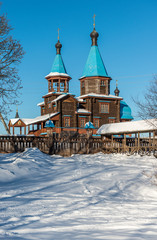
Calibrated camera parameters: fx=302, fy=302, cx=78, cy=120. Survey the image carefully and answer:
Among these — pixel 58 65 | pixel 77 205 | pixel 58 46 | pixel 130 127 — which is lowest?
pixel 77 205

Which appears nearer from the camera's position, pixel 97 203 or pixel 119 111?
pixel 97 203

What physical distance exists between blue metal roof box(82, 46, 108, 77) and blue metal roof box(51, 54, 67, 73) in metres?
2.72

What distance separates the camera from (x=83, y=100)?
1399 inches

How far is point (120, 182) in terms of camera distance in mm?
8656

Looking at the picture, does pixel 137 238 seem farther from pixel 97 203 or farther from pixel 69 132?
pixel 69 132

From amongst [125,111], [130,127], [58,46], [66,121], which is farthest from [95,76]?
[130,127]

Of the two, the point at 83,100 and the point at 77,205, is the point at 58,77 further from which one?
the point at 77,205

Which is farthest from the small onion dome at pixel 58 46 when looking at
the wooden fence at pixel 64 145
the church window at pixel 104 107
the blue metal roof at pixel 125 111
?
the wooden fence at pixel 64 145

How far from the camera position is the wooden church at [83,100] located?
110 ft

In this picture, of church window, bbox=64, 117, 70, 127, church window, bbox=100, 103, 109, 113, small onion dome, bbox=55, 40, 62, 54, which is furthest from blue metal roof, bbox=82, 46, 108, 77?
church window, bbox=64, 117, 70, 127

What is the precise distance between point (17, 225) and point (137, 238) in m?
1.75

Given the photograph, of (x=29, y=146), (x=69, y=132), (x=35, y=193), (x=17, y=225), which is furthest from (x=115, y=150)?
(x=17, y=225)

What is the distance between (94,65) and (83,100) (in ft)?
14.5

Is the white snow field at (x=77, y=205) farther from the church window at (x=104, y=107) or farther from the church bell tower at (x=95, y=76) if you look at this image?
the church bell tower at (x=95, y=76)
